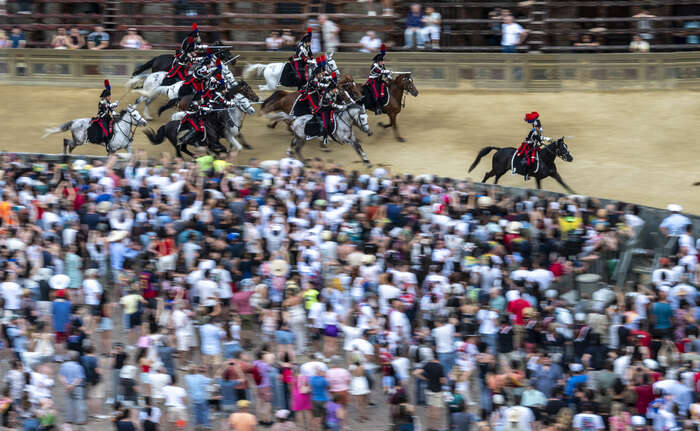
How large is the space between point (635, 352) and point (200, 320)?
764cm

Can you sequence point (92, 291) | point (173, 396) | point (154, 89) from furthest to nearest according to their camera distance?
point (154, 89) → point (92, 291) → point (173, 396)

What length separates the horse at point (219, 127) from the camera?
27.0m

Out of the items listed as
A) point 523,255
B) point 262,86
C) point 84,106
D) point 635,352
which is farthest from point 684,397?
point 84,106

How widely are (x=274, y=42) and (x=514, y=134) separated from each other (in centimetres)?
816

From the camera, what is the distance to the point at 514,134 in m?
29.7

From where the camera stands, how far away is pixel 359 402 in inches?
722

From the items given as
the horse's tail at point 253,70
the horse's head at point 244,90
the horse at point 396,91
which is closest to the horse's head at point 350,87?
the horse at point 396,91

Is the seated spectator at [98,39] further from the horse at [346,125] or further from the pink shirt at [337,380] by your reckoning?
the pink shirt at [337,380]

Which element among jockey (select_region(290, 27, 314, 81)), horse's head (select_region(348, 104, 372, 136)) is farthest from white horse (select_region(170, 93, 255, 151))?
horse's head (select_region(348, 104, 372, 136))

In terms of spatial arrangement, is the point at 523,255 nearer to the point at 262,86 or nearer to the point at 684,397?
the point at 684,397

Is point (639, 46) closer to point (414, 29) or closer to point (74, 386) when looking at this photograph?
point (414, 29)

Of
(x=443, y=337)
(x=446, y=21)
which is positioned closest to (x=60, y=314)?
(x=443, y=337)

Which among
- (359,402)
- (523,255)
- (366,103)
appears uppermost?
(366,103)

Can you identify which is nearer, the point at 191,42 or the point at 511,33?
the point at 191,42
